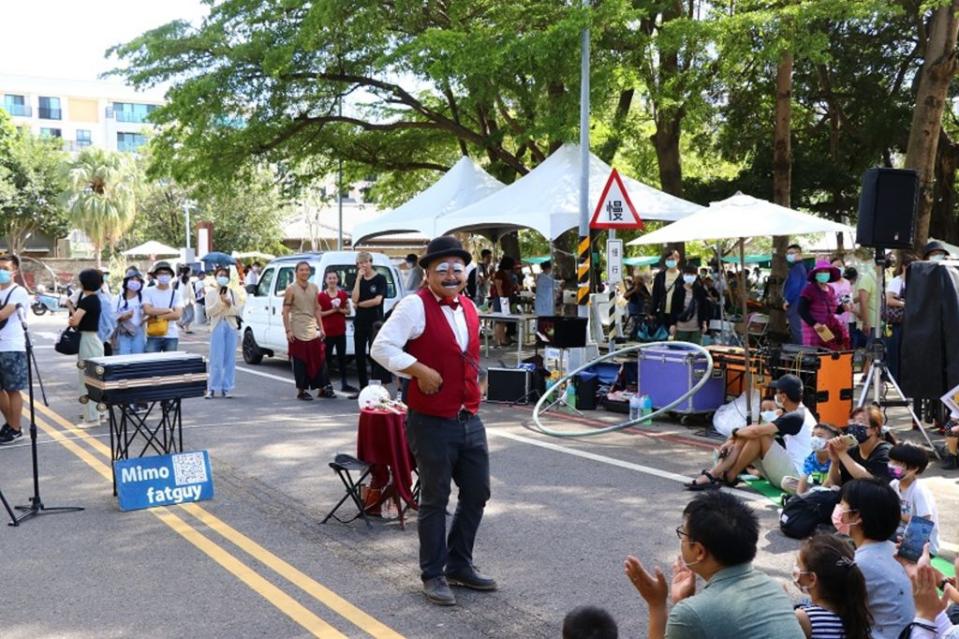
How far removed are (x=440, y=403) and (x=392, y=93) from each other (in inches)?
706

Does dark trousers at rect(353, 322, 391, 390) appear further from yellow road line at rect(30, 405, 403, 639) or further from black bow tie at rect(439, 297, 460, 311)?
black bow tie at rect(439, 297, 460, 311)

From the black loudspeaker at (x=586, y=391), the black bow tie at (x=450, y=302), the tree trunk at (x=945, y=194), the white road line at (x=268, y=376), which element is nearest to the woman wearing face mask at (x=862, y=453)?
the black bow tie at (x=450, y=302)

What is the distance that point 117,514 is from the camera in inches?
292

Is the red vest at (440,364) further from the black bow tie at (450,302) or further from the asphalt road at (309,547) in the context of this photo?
the asphalt road at (309,547)

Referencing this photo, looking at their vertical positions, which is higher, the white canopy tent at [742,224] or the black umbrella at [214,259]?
the white canopy tent at [742,224]

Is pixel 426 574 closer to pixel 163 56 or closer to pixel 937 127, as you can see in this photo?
pixel 937 127

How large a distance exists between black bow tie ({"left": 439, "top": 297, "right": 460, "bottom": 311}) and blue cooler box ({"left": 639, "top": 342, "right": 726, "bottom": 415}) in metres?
5.95

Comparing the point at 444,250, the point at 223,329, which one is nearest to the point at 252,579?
the point at 444,250

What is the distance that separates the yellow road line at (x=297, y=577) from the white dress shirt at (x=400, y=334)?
1316 mm

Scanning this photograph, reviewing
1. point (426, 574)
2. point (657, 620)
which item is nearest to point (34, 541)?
point (426, 574)

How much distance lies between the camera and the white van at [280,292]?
15.4m

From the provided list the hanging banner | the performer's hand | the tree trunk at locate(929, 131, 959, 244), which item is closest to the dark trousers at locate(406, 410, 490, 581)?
the performer's hand

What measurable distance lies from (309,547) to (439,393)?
1.80 m

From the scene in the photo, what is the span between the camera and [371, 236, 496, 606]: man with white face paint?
5.43 metres
